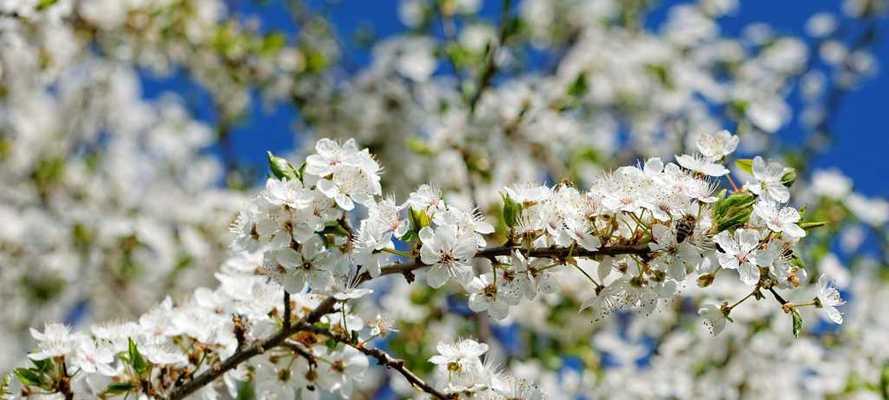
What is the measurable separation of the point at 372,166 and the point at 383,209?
11 cm

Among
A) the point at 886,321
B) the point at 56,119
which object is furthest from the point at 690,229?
the point at 56,119

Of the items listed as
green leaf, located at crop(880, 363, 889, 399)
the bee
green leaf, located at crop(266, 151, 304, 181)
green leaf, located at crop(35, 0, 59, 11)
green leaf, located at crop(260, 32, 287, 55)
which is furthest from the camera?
green leaf, located at crop(260, 32, 287, 55)

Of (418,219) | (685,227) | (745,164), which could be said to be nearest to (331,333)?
(418,219)

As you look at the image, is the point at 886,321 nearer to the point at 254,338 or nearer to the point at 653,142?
the point at 653,142

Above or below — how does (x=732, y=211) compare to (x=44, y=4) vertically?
below

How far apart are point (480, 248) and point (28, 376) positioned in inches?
44.7

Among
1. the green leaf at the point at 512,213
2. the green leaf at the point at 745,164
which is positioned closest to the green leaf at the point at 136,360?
the green leaf at the point at 512,213

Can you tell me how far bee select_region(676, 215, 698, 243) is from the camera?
1997mm

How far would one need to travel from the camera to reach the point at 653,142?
6281 mm

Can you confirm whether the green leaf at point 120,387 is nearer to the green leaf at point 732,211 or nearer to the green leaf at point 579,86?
the green leaf at point 732,211

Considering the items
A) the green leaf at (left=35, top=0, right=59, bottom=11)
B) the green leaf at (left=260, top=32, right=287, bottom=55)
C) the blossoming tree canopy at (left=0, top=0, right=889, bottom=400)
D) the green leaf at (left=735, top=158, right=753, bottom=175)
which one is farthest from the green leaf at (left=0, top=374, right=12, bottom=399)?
the green leaf at (left=260, top=32, right=287, bottom=55)

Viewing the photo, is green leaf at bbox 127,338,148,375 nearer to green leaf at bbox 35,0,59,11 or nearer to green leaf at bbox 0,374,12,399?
green leaf at bbox 0,374,12,399

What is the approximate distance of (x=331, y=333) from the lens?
2.22m

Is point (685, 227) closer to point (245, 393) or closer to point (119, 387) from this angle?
point (119, 387)
